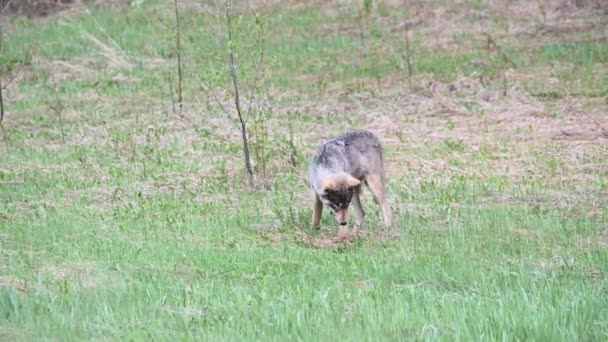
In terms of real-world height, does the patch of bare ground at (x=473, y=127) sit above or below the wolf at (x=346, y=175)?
below

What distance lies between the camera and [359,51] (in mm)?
25641

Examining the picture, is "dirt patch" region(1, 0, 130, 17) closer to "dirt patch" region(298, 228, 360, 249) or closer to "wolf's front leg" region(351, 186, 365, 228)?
"wolf's front leg" region(351, 186, 365, 228)

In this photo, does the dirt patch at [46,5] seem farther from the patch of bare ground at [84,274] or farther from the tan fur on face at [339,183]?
the patch of bare ground at [84,274]

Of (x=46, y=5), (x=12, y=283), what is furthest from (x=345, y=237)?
(x=46, y=5)

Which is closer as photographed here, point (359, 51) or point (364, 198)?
point (364, 198)

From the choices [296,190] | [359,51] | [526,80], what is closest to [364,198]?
[296,190]

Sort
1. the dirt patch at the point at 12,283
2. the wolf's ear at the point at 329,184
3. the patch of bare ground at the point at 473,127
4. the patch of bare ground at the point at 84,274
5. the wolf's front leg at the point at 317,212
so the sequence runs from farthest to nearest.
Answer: the patch of bare ground at the point at 473,127 < the wolf's front leg at the point at 317,212 < the wolf's ear at the point at 329,184 < the patch of bare ground at the point at 84,274 < the dirt patch at the point at 12,283

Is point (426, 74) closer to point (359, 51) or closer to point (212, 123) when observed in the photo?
point (359, 51)

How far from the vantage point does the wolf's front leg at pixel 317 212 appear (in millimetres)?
11758

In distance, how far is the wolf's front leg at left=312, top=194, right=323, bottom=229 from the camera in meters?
11.8

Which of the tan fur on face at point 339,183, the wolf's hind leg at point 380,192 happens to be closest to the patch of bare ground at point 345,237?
the wolf's hind leg at point 380,192

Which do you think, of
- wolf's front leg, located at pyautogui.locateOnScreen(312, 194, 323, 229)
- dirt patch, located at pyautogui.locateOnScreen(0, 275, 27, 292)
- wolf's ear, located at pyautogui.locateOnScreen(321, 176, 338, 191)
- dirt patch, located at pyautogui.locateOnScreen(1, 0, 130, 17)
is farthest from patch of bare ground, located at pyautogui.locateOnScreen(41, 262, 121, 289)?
dirt patch, located at pyautogui.locateOnScreen(1, 0, 130, 17)

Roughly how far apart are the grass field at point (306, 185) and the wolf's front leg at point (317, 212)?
17cm

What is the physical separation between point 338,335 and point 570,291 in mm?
2042
